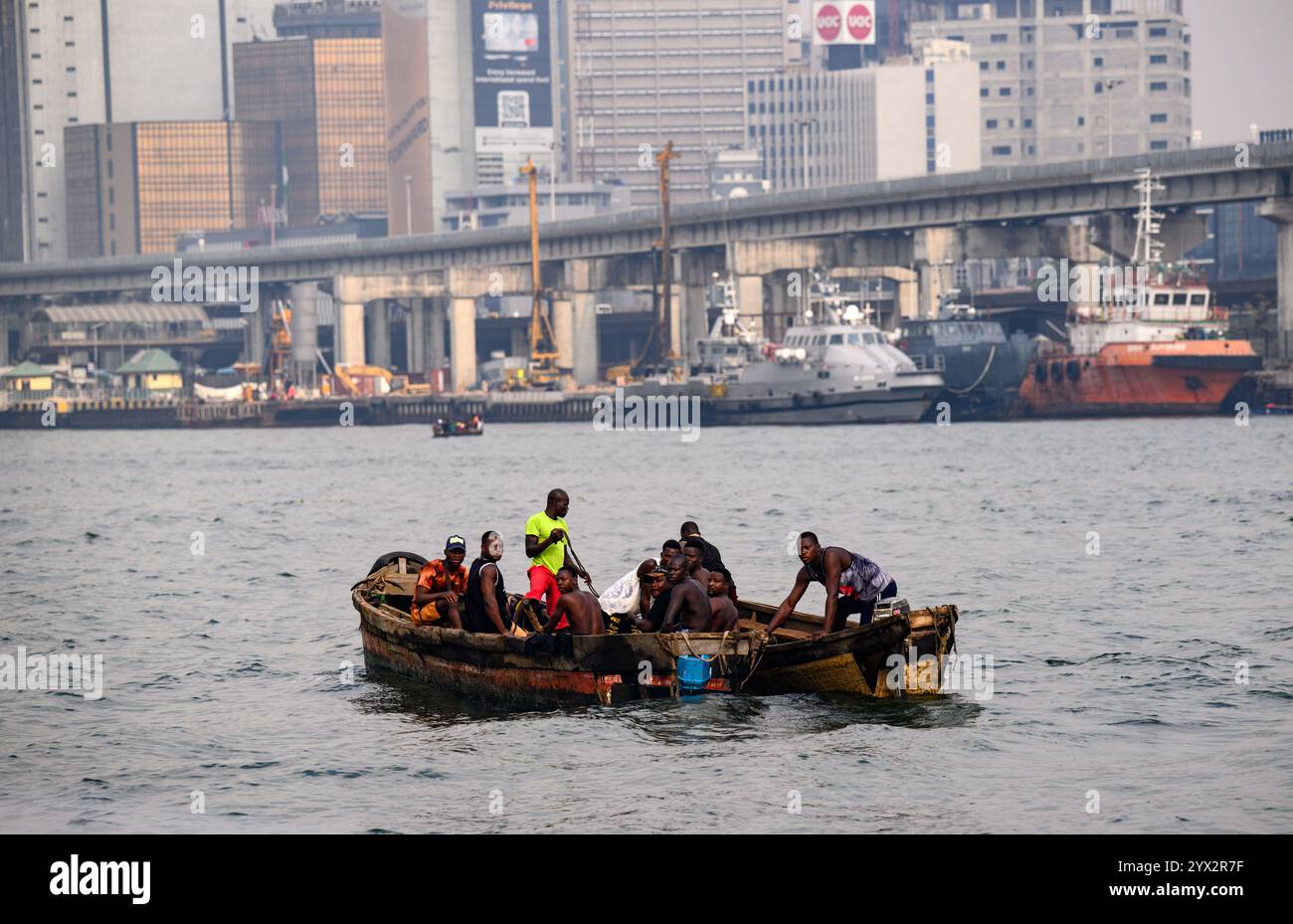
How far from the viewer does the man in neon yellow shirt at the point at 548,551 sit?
93.1ft

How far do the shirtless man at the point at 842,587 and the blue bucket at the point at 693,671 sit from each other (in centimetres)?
110

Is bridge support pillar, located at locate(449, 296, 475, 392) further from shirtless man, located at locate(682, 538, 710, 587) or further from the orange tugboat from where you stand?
shirtless man, located at locate(682, 538, 710, 587)

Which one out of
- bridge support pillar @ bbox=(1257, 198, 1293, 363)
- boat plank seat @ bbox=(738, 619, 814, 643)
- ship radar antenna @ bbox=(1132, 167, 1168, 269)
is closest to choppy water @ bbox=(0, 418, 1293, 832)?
boat plank seat @ bbox=(738, 619, 814, 643)

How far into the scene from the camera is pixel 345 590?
45781 mm

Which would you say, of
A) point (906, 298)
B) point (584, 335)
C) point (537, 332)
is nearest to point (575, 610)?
point (906, 298)

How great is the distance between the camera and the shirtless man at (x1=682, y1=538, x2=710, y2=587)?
28.0 m

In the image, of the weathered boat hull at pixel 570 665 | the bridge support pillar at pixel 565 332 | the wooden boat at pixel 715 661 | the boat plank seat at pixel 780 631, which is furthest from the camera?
the bridge support pillar at pixel 565 332

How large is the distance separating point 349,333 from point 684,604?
522ft

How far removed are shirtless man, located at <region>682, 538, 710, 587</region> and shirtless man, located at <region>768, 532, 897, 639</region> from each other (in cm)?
121

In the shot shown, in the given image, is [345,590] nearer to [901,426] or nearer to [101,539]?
[101,539]

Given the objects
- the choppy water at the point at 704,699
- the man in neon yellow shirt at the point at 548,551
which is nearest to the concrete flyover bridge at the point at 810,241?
the choppy water at the point at 704,699
